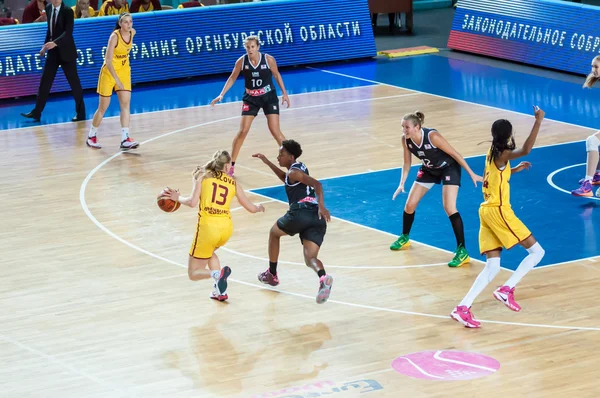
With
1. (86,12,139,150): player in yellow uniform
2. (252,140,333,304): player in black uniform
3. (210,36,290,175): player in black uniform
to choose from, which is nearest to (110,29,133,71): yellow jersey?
(86,12,139,150): player in yellow uniform

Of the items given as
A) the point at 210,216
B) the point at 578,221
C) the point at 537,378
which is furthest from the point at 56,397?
the point at 578,221

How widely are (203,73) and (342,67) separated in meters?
3.17

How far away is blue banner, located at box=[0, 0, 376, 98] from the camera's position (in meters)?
21.7

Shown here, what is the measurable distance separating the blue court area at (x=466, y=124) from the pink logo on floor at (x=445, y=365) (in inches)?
105

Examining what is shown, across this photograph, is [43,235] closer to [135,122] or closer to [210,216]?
[210,216]

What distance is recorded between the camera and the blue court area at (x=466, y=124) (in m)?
13.2

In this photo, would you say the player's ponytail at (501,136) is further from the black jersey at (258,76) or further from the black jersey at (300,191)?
the black jersey at (258,76)

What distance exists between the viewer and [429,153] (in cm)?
1192

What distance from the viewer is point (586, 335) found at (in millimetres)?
9844

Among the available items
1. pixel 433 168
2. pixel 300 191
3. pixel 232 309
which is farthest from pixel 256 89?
pixel 232 309

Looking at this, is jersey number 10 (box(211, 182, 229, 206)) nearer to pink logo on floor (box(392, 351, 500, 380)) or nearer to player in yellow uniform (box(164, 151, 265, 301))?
player in yellow uniform (box(164, 151, 265, 301))

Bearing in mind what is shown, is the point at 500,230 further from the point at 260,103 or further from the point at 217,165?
the point at 260,103

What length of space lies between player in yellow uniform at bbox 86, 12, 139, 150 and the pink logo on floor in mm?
8953

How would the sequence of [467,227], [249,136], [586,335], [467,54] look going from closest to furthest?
[586,335], [467,227], [249,136], [467,54]
